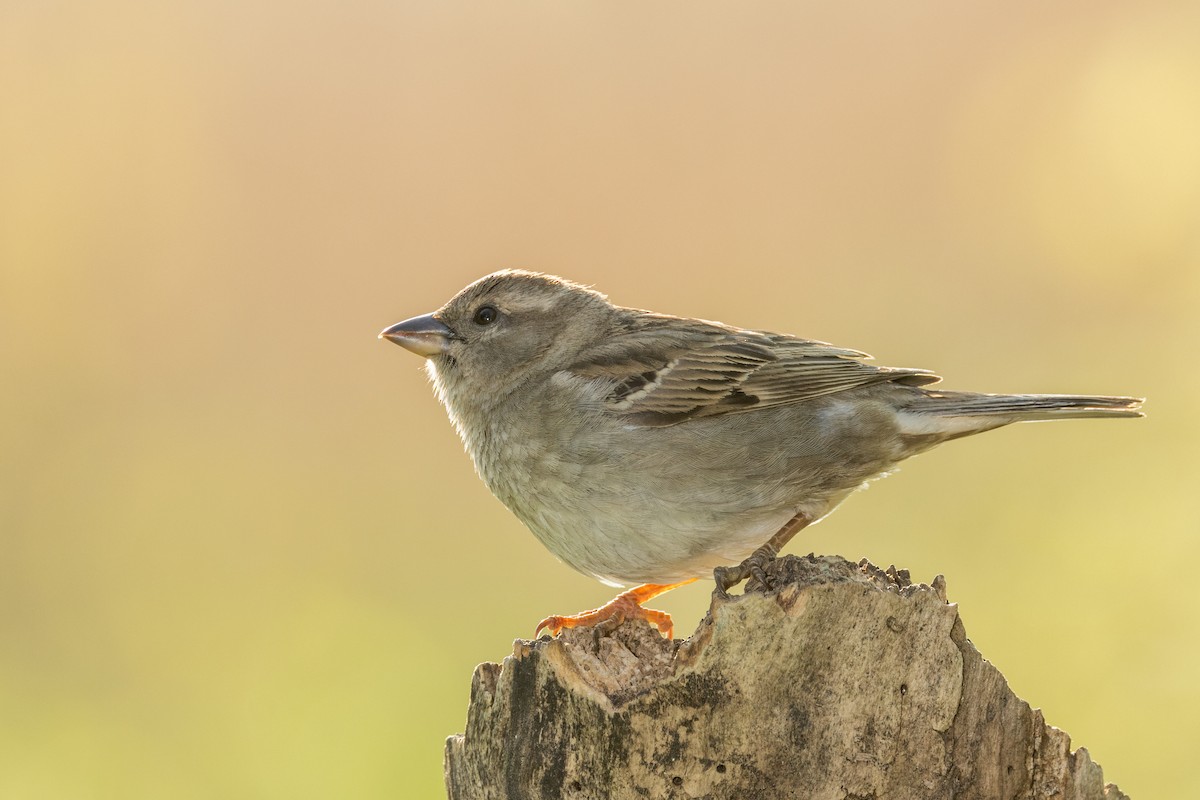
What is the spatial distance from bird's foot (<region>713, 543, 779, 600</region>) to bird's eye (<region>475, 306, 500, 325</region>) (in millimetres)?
2072

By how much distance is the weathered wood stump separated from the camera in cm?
284

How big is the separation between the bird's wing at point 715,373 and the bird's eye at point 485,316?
0.46m

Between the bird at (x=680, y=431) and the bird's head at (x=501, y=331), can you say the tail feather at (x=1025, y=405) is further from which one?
the bird's head at (x=501, y=331)

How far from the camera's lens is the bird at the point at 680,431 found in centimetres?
417

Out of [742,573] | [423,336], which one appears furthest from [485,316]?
[742,573]

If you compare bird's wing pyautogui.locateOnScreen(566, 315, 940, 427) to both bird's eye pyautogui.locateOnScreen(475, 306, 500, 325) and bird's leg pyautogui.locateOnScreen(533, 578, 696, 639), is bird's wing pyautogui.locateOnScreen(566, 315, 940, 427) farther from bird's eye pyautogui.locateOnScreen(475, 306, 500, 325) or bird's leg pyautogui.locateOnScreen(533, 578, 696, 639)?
bird's leg pyautogui.locateOnScreen(533, 578, 696, 639)

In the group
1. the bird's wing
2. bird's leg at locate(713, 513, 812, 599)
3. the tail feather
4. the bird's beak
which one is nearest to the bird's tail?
the tail feather

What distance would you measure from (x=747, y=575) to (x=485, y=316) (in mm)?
2205

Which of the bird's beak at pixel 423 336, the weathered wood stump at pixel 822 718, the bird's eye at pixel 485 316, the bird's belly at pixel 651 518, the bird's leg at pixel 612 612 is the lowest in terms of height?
the weathered wood stump at pixel 822 718

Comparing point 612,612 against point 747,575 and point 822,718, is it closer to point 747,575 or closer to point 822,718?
point 747,575

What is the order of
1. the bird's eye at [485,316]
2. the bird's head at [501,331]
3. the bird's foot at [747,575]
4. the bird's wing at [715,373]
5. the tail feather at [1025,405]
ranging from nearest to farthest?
the bird's foot at [747,575], the tail feather at [1025,405], the bird's wing at [715,373], the bird's head at [501,331], the bird's eye at [485,316]

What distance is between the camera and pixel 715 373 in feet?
14.9

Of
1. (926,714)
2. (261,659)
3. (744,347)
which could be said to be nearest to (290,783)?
(261,659)

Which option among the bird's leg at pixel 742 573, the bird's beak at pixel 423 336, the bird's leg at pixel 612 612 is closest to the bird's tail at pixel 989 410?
the bird's leg at pixel 612 612
